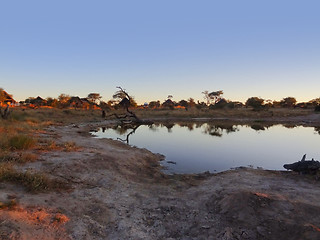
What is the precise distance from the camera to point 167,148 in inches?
670

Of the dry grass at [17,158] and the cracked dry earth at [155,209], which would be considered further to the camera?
the dry grass at [17,158]

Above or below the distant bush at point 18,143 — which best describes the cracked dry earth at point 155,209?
below

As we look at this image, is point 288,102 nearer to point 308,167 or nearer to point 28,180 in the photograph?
point 308,167

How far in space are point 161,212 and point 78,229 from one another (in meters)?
2.36

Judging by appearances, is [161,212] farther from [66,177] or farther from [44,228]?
[66,177]

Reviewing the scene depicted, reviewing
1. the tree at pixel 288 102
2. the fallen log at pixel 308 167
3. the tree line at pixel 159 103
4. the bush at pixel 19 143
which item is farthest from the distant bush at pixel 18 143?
the tree at pixel 288 102

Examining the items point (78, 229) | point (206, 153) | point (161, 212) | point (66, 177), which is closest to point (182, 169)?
point (206, 153)

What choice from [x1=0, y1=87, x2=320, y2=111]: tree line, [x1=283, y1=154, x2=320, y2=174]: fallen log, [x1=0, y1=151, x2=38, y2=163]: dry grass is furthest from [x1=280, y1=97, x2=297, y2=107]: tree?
[x1=0, y1=151, x2=38, y2=163]: dry grass

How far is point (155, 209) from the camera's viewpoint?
5.97 m

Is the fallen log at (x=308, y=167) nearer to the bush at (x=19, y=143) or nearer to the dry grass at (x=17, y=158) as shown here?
the dry grass at (x=17, y=158)

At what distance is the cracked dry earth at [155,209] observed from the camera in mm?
4367

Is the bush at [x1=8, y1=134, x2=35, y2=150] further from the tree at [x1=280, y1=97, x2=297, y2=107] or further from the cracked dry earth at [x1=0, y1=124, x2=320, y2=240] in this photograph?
the tree at [x1=280, y1=97, x2=297, y2=107]

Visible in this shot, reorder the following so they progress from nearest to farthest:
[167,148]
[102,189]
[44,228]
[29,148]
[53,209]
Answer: [44,228]
[53,209]
[102,189]
[29,148]
[167,148]

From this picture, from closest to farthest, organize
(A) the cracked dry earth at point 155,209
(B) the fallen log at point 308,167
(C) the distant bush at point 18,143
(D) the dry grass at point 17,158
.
Result: (A) the cracked dry earth at point 155,209
(D) the dry grass at point 17,158
(B) the fallen log at point 308,167
(C) the distant bush at point 18,143
